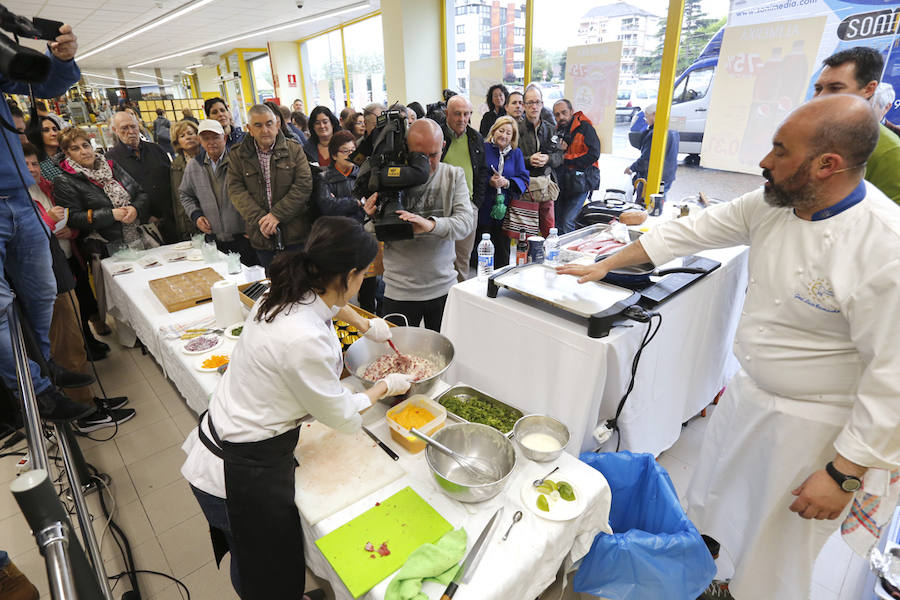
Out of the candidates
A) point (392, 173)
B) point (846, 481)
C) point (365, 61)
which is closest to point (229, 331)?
point (392, 173)

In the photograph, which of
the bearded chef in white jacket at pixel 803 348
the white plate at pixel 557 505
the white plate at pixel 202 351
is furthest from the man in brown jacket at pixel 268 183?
the white plate at pixel 557 505

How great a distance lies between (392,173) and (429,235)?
0.35 metres

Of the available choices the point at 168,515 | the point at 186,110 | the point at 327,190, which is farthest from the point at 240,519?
the point at 186,110

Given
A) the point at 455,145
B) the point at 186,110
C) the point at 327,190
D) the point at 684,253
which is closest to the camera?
the point at 684,253

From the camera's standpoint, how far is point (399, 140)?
6.84ft

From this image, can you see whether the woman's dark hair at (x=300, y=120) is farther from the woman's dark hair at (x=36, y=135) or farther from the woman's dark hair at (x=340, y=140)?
the woman's dark hair at (x=36, y=135)

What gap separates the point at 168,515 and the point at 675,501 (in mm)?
2150

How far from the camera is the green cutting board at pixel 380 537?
0.99 meters

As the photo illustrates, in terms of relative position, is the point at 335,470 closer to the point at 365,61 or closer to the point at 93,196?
the point at 93,196

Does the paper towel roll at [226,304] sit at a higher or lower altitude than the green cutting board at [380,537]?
higher

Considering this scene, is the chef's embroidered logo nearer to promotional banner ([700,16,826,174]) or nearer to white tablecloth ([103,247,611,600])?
white tablecloth ([103,247,611,600])

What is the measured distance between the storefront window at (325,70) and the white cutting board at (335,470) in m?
10.5

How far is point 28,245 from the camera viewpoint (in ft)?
6.32

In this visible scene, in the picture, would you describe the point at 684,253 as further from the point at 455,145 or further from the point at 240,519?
the point at 455,145
